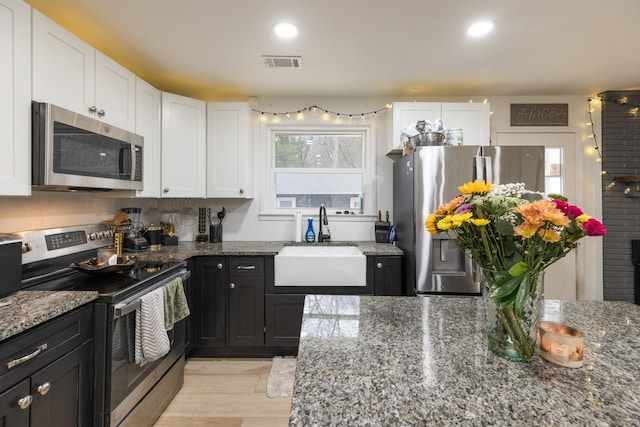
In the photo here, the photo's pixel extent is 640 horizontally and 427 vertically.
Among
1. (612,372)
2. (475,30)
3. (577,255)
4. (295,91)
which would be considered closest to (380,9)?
(475,30)

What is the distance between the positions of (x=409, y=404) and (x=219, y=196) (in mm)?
2555

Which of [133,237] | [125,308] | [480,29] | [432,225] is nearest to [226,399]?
[125,308]

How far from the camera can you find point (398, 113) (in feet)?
9.27

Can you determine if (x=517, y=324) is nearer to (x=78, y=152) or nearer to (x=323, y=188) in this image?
(x=78, y=152)

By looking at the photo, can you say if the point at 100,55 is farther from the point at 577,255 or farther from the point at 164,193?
the point at 577,255

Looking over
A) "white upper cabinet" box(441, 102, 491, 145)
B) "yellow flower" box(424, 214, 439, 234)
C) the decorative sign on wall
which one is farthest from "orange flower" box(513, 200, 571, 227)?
the decorative sign on wall

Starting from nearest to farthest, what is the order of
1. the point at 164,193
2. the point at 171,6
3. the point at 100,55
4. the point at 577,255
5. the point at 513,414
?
1. the point at 513,414
2. the point at 171,6
3. the point at 100,55
4. the point at 164,193
5. the point at 577,255

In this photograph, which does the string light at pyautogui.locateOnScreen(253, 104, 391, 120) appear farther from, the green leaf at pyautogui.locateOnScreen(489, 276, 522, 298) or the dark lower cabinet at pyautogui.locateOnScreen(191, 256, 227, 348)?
the green leaf at pyautogui.locateOnScreen(489, 276, 522, 298)

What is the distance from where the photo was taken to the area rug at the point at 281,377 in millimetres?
2116

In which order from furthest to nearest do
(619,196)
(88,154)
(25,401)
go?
1. (619,196)
2. (88,154)
3. (25,401)

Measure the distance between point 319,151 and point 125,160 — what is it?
Result: 177 centimetres

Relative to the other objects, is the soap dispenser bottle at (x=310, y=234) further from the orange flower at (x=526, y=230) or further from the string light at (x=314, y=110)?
the orange flower at (x=526, y=230)

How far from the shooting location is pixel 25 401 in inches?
42.3

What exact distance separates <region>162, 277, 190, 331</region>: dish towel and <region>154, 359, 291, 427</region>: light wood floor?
1.82 ft
